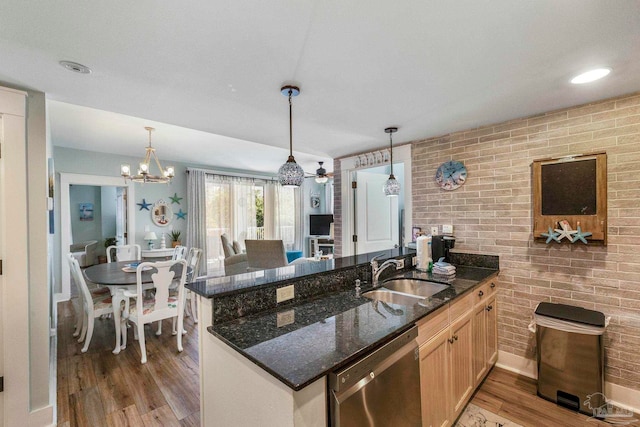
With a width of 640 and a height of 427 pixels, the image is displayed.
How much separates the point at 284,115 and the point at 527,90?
68.8 inches

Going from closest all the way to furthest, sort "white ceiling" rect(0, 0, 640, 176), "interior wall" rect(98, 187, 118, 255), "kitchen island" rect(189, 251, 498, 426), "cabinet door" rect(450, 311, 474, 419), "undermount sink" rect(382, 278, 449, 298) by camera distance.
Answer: "kitchen island" rect(189, 251, 498, 426) < "white ceiling" rect(0, 0, 640, 176) < "cabinet door" rect(450, 311, 474, 419) < "undermount sink" rect(382, 278, 449, 298) < "interior wall" rect(98, 187, 118, 255)

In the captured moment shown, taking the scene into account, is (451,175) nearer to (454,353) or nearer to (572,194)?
(572,194)

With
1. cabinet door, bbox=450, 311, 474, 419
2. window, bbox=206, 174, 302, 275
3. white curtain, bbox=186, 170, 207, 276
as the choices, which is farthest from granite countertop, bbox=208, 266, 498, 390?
white curtain, bbox=186, 170, 207, 276

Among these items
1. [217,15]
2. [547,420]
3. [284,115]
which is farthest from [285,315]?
[547,420]

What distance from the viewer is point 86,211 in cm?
651

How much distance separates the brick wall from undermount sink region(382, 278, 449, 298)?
2.69 feet

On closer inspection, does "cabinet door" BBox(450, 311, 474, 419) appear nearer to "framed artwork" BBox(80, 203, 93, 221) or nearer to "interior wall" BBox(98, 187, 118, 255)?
"interior wall" BBox(98, 187, 118, 255)

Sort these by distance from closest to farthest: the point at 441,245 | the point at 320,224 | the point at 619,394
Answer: the point at 619,394 < the point at 441,245 < the point at 320,224

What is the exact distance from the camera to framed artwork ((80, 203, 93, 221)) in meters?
6.45

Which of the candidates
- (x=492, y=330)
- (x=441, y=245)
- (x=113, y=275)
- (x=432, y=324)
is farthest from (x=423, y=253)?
(x=113, y=275)

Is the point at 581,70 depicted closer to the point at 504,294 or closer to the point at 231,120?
the point at 504,294

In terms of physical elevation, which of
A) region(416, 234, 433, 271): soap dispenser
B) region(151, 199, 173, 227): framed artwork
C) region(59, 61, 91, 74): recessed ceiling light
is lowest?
region(416, 234, 433, 271): soap dispenser

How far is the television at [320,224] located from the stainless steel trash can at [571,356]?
5412 millimetres

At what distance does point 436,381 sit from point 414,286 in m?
0.78
